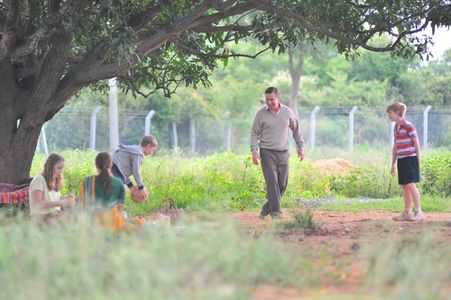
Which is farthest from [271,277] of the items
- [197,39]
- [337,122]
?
[337,122]

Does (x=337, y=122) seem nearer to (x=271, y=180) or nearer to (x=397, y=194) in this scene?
(x=397, y=194)

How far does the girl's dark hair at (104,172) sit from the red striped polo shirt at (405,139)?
173 inches

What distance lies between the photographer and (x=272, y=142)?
484 inches

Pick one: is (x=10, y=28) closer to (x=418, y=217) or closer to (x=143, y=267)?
(x=418, y=217)

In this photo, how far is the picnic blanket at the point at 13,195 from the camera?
11445 mm

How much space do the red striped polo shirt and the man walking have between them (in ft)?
5.18

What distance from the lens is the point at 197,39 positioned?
1399 cm

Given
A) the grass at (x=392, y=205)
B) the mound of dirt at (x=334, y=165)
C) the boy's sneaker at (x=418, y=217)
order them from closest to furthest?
the boy's sneaker at (x=418, y=217), the grass at (x=392, y=205), the mound of dirt at (x=334, y=165)

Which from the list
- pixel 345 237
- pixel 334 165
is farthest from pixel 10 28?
pixel 334 165

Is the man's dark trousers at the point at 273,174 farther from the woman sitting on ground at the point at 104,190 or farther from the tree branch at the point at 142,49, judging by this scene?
the woman sitting on ground at the point at 104,190

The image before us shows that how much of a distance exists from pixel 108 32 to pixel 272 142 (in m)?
2.98

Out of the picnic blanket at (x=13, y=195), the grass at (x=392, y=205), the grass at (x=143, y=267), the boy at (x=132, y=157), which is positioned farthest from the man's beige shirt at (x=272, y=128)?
the grass at (x=143, y=267)

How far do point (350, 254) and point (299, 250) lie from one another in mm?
426

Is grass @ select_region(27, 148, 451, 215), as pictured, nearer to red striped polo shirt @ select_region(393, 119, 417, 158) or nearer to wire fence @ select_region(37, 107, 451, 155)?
red striped polo shirt @ select_region(393, 119, 417, 158)
